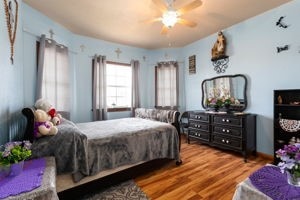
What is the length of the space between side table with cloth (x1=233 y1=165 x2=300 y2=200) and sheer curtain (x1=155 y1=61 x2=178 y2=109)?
11.3 ft

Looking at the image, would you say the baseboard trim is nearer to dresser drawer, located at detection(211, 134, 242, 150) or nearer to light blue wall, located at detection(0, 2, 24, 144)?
dresser drawer, located at detection(211, 134, 242, 150)

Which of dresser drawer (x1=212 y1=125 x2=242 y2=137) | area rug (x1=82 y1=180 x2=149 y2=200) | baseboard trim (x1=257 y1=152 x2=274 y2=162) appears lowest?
area rug (x1=82 y1=180 x2=149 y2=200)

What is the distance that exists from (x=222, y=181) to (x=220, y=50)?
2706mm

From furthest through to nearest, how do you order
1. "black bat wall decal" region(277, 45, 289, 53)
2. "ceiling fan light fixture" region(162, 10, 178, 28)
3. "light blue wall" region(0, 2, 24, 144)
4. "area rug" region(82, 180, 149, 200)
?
1. "black bat wall decal" region(277, 45, 289, 53)
2. "ceiling fan light fixture" region(162, 10, 178, 28)
3. "area rug" region(82, 180, 149, 200)
4. "light blue wall" region(0, 2, 24, 144)

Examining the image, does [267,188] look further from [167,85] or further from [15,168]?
[167,85]

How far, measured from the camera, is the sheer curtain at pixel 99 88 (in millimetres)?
3881

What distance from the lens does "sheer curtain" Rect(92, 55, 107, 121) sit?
388 cm

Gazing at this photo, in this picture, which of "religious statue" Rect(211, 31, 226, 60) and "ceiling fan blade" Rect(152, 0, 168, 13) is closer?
"ceiling fan blade" Rect(152, 0, 168, 13)

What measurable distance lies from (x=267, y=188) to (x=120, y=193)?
1.59 metres

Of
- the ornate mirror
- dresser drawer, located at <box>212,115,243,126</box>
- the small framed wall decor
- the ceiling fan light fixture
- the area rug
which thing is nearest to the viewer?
the area rug

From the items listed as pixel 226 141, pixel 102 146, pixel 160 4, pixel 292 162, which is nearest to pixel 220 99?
pixel 226 141

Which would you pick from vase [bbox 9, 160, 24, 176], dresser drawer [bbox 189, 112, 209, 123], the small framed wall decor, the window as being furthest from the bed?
the small framed wall decor

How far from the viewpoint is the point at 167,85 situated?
185 inches

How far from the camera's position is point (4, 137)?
1765mm
